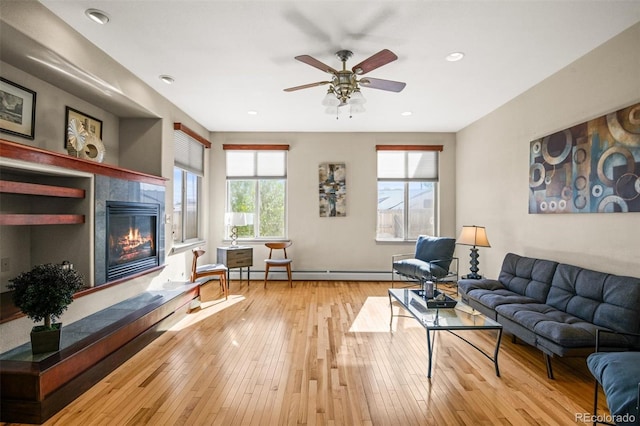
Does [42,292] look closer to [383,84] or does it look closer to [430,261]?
[383,84]

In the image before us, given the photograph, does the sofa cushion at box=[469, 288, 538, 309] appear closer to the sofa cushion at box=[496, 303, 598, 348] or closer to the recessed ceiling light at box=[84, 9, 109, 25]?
the sofa cushion at box=[496, 303, 598, 348]

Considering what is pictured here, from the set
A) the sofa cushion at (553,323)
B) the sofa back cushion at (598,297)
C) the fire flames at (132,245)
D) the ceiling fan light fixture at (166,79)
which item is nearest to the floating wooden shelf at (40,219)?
the fire flames at (132,245)

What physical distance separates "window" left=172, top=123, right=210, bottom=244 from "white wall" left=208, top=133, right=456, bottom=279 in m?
0.40

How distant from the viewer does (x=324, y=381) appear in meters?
2.50

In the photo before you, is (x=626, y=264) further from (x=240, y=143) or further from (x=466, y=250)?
(x=240, y=143)

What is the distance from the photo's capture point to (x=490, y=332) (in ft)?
11.8

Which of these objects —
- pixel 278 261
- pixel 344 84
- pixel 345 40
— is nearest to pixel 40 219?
pixel 344 84

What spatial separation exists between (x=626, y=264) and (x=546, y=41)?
6.69ft

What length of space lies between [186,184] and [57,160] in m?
2.80

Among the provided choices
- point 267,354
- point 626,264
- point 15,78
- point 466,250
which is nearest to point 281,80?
A: point 15,78

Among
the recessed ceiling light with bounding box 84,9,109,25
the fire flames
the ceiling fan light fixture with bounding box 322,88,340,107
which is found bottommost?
the fire flames

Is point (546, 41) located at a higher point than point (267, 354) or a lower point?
higher

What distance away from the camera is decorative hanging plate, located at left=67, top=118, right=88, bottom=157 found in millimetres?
3152

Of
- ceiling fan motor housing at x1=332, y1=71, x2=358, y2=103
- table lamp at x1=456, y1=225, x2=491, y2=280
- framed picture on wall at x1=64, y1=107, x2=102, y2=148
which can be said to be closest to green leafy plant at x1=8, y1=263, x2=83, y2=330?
framed picture on wall at x1=64, y1=107, x2=102, y2=148
